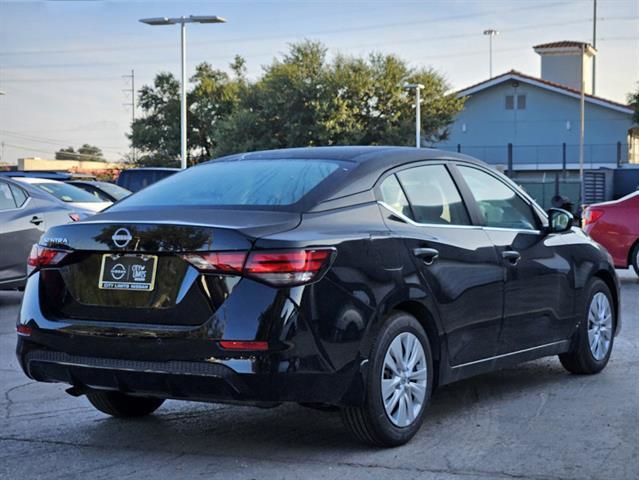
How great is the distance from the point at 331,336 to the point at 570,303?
2.68 metres

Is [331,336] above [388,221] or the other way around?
the other way around

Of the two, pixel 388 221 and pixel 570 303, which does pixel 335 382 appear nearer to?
pixel 388 221

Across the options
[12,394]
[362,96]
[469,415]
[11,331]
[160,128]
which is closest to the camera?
[469,415]

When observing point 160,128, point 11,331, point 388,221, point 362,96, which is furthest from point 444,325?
point 160,128

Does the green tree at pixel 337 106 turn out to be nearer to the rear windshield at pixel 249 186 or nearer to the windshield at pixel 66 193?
the windshield at pixel 66 193

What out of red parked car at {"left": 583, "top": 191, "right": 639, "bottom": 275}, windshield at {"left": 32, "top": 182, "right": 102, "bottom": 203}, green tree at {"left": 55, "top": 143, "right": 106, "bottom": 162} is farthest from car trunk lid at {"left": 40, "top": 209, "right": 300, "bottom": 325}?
green tree at {"left": 55, "top": 143, "right": 106, "bottom": 162}

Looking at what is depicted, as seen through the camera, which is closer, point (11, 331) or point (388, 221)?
point (388, 221)

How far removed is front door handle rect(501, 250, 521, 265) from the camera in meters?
6.48

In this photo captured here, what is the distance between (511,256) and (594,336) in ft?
4.63

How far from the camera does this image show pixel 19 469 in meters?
5.15

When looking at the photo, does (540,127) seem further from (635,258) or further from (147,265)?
(147,265)

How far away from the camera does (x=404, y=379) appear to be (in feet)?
18.0

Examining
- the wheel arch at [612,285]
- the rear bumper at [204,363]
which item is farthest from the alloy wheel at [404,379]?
the wheel arch at [612,285]

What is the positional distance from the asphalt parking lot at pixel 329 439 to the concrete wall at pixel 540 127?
170 ft
